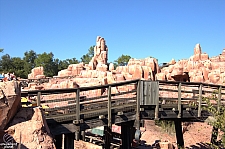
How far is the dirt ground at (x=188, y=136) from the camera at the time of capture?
12842 mm

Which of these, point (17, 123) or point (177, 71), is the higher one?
point (177, 71)

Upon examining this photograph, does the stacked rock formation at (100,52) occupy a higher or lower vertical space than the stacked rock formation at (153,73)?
higher

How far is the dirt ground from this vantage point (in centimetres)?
1284

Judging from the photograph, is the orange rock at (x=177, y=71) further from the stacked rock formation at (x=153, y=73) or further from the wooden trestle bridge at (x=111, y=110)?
the wooden trestle bridge at (x=111, y=110)

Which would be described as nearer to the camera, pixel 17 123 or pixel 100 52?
pixel 17 123

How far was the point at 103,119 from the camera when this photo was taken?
17.3ft

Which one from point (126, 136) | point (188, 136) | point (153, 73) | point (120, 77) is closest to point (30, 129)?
point (126, 136)

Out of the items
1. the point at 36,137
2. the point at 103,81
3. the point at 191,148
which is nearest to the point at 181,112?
the point at 36,137

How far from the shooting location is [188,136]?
45.7 feet

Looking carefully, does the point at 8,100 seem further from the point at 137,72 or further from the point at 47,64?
the point at 47,64

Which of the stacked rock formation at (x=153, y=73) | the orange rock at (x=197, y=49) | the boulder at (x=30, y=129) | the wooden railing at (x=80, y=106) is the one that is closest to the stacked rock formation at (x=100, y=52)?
the stacked rock formation at (x=153, y=73)

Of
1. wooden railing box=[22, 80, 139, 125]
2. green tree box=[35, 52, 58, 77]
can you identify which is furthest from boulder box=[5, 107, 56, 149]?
green tree box=[35, 52, 58, 77]

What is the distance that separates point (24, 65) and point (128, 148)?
4421 cm

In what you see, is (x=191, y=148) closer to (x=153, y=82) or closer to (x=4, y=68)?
(x=153, y=82)
